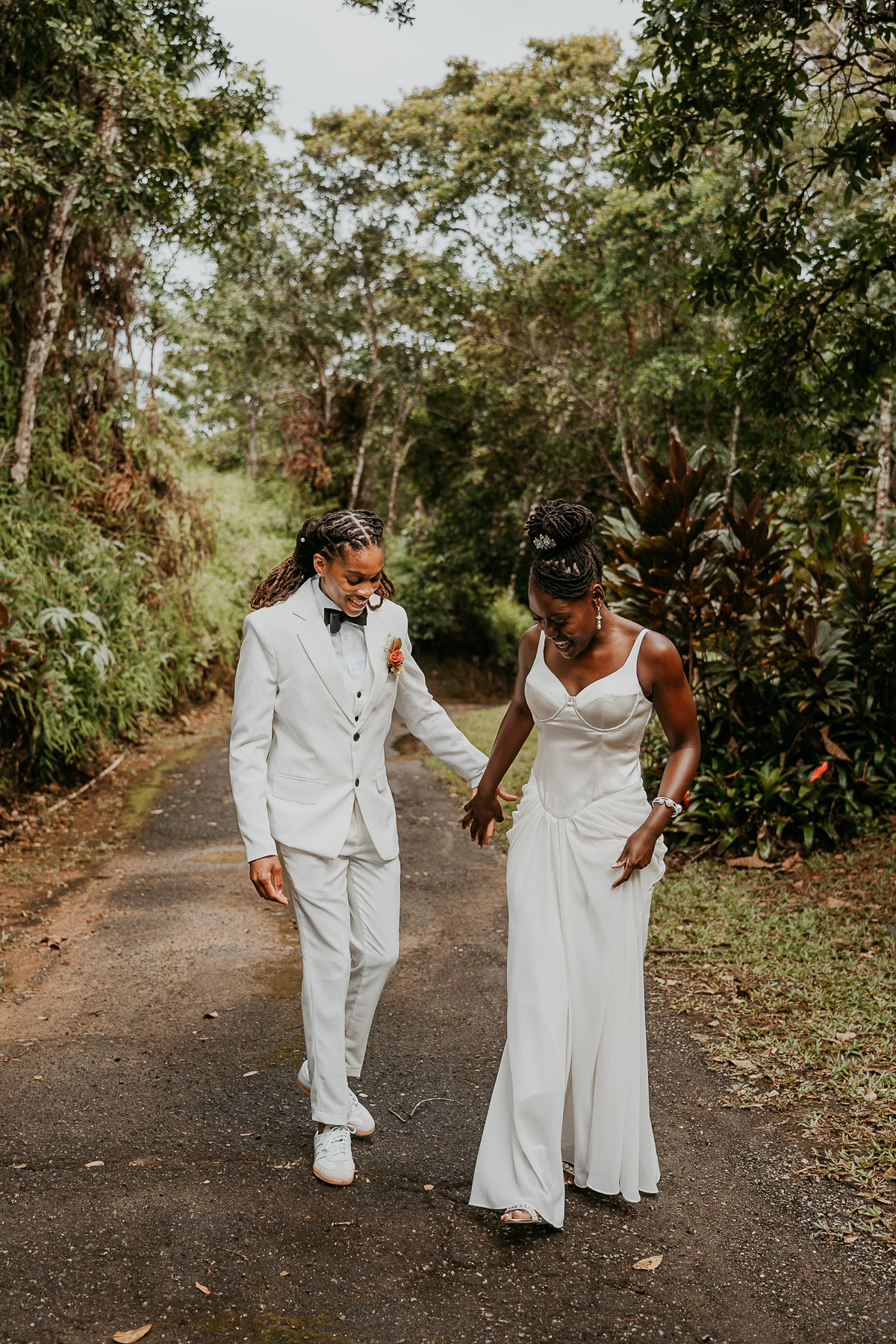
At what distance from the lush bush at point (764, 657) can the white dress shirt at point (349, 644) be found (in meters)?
4.48

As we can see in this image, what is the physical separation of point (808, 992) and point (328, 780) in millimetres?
2995

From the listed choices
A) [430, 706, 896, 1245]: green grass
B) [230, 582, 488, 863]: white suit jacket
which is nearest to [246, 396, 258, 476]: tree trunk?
[430, 706, 896, 1245]: green grass

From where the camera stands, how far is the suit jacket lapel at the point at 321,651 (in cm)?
366

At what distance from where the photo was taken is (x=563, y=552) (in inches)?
132

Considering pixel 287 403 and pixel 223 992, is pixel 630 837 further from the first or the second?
pixel 287 403

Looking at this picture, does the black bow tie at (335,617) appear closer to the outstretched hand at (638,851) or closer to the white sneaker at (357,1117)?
the outstretched hand at (638,851)

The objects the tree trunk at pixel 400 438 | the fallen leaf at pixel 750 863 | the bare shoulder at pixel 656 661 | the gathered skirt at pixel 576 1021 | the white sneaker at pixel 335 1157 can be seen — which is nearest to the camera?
the gathered skirt at pixel 576 1021

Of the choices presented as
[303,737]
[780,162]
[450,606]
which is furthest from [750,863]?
[450,606]

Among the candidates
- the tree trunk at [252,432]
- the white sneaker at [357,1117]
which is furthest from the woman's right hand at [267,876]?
the tree trunk at [252,432]

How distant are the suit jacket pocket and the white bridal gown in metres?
0.71

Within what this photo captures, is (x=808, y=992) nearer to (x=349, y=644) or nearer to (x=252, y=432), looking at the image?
(x=349, y=644)

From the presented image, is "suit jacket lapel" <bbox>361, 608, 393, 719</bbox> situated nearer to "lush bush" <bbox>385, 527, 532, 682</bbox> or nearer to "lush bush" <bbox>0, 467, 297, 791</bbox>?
"lush bush" <bbox>0, 467, 297, 791</bbox>

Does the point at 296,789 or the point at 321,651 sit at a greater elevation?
the point at 321,651

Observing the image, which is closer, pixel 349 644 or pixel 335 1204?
pixel 335 1204
